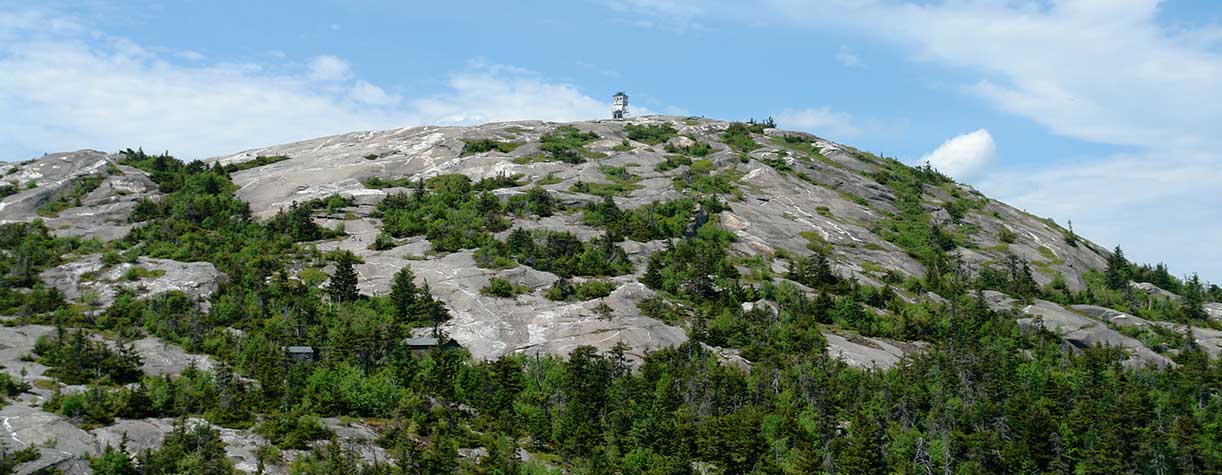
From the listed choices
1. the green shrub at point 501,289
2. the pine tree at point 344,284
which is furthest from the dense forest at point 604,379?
the green shrub at point 501,289

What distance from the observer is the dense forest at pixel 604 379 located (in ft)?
336

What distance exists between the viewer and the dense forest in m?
102

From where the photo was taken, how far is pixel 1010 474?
364 feet

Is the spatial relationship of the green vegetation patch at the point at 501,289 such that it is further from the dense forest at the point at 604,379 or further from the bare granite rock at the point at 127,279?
the bare granite rock at the point at 127,279

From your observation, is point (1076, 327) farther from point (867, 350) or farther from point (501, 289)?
point (501, 289)

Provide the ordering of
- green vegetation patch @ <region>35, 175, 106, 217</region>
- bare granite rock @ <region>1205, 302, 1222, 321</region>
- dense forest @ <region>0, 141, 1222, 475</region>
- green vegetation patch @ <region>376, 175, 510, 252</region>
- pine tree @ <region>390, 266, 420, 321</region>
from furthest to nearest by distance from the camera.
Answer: bare granite rock @ <region>1205, 302, 1222, 321</region> < green vegetation patch @ <region>35, 175, 106, 217</region> < green vegetation patch @ <region>376, 175, 510, 252</region> < pine tree @ <region>390, 266, 420, 321</region> < dense forest @ <region>0, 141, 1222, 475</region>

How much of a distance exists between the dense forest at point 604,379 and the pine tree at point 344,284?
230mm

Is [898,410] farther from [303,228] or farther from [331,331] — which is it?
[303,228]

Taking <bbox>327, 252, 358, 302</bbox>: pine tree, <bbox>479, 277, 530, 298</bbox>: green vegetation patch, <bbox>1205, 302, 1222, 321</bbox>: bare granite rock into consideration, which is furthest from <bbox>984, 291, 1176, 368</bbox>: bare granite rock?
<bbox>327, 252, 358, 302</bbox>: pine tree

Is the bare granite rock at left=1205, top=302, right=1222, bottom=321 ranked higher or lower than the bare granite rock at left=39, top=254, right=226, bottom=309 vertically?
higher

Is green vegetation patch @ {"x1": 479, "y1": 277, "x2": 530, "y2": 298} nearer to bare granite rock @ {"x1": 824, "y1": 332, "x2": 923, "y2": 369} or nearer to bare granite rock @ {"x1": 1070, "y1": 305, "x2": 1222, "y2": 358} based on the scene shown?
bare granite rock @ {"x1": 824, "y1": 332, "x2": 923, "y2": 369}

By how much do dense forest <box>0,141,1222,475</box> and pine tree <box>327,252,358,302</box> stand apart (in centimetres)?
23

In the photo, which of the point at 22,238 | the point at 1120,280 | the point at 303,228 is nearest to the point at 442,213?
the point at 303,228

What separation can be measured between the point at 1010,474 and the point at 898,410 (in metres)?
15.2
